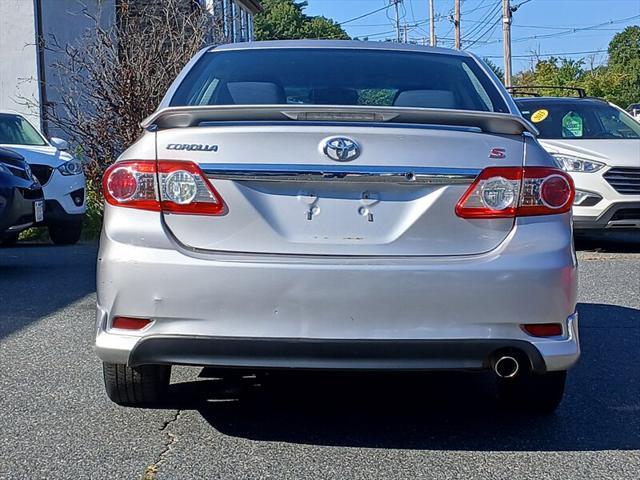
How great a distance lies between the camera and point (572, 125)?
1127cm

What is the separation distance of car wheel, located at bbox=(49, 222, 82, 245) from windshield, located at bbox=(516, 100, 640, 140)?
5440 millimetres

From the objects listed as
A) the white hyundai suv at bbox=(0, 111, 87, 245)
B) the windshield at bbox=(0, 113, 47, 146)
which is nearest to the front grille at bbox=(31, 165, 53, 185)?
the white hyundai suv at bbox=(0, 111, 87, 245)

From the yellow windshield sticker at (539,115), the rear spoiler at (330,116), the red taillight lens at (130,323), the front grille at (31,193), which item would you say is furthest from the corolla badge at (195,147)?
the yellow windshield sticker at (539,115)

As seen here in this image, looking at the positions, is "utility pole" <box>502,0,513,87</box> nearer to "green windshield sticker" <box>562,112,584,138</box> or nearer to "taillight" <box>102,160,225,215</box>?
"green windshield sticker" <box>562,112,584,138</box>

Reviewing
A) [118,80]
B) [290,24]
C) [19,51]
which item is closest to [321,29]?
[290,24]

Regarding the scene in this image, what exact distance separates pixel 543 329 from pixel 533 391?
679 millimetres

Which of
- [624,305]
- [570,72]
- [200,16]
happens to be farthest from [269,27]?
[624,305]

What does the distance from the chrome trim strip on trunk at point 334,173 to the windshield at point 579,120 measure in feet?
25.0

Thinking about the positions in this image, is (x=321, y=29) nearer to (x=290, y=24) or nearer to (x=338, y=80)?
(x=290, y=24)

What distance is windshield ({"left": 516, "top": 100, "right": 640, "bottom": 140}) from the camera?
11.2 metres

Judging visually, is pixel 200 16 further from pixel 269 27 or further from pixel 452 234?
pixel 269 27

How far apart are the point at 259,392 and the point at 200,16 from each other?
11345mm

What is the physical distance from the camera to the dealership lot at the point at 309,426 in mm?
3775

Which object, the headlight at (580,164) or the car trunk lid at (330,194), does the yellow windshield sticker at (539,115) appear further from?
the car trunk lid at (330,194)
